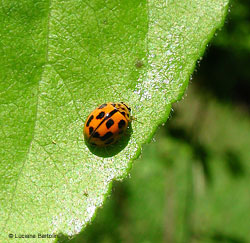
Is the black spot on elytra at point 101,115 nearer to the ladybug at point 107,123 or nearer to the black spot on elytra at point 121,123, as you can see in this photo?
the ladybug at point 107,123

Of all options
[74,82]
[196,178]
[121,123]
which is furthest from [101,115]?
[196,178]

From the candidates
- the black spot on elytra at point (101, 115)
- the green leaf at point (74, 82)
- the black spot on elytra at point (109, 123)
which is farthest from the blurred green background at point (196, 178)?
the green leaf at point (74, 82)

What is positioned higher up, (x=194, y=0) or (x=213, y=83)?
A: (x=194, y=0)

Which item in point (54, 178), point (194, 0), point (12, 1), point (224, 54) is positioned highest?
point (194, 0)

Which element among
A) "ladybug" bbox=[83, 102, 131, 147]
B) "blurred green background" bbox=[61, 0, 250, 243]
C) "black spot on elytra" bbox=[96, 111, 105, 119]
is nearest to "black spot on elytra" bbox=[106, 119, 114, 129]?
"ladybug" bbox=[83, 102, 131, 147]

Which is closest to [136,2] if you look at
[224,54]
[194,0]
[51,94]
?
[194,0]

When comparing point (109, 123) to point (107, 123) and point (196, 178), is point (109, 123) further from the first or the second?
point (196, 178)

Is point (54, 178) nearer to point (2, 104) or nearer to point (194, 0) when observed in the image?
point (2, 104)
